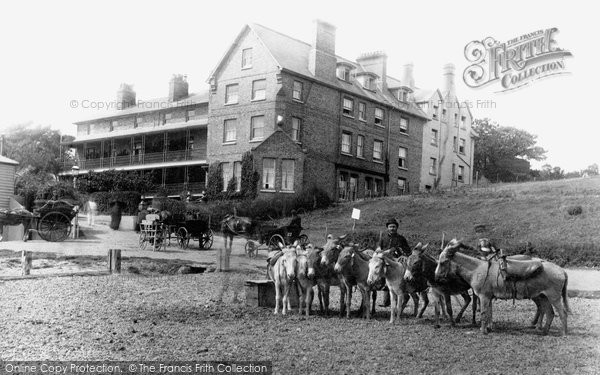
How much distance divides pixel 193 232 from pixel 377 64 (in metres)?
27.9

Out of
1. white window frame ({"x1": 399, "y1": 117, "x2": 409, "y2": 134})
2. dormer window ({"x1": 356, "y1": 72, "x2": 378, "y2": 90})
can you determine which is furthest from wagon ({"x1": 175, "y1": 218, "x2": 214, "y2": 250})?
white window frame ({"x1": 399, "y1": 117, "x2": 409, "y2": 134})

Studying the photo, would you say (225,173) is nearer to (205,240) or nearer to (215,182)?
(215,182)

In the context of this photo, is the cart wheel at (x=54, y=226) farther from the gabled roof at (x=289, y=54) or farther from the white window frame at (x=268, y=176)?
the gabled roof at (x=289, y=54)

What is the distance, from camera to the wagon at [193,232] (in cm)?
2484

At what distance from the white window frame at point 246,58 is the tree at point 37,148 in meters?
15.9

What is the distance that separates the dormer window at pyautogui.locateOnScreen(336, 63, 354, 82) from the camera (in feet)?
140

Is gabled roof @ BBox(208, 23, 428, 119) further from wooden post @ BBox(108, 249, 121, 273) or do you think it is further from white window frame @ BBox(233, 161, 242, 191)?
wooden post @ BBox(108, 249, 121, 273)

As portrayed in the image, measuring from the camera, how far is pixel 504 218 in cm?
2866

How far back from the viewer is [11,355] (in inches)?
329

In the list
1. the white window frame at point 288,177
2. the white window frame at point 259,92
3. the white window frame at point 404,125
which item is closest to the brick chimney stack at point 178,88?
the white window frame at point 259,92

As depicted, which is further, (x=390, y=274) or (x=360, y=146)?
Result: (x=360, y=146)

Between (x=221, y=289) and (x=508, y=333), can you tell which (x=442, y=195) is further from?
(x=508, y=333)

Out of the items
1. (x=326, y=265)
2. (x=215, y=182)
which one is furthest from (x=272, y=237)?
(x=215, y=182)

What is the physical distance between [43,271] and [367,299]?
10.3 metres
